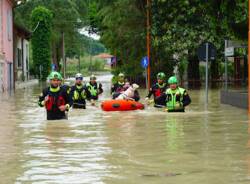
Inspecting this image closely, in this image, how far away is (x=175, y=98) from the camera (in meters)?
21.6

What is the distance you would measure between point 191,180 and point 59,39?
301 ft

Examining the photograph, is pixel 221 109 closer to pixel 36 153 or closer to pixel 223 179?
pixel 36 153

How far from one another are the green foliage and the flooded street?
69381 millimetres

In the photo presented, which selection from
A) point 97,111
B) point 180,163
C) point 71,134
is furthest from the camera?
point 97,111

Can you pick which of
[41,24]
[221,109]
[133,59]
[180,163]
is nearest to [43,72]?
[41,24]

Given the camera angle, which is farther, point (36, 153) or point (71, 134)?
point (71, 134)

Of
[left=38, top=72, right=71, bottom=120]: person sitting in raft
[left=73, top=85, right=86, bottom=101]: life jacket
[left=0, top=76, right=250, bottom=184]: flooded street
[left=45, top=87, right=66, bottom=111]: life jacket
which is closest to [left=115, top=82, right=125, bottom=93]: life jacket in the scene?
[left=73, top=85, right=86, bottom=101]: life jacket

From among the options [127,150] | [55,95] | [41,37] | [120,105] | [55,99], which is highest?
[41,37]

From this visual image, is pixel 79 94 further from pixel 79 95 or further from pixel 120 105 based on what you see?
pixel 120 105

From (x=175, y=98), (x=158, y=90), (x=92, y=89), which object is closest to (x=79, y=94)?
(x=158, y=90)

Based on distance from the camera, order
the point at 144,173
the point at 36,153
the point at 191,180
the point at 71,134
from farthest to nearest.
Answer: the point at 71,134 → the point at 36,153 → the point at 144,173 → the point at 191,180

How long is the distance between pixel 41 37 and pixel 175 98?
2819 inches

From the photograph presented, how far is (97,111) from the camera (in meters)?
24.2

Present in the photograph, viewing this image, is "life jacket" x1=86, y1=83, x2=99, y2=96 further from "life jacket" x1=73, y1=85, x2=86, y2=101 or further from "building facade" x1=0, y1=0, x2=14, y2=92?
"building facade" x1=0, y1=0, x2=14, y2=92
